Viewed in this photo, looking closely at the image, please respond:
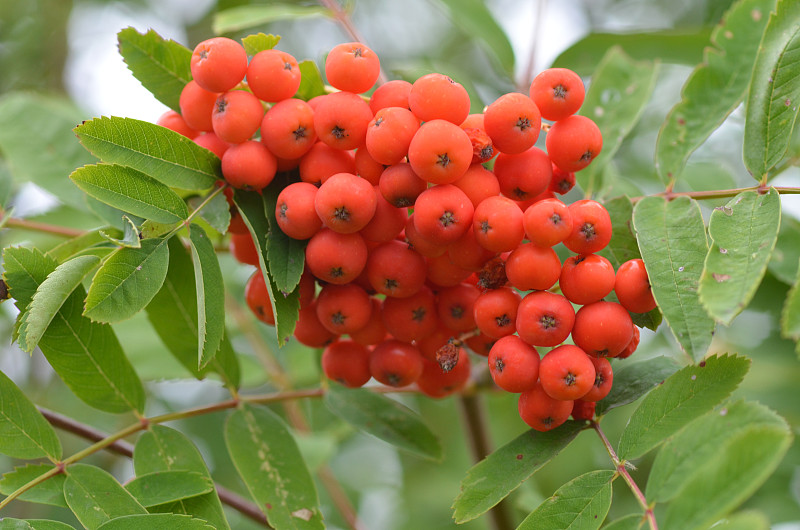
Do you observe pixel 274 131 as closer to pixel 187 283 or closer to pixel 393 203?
pixel 393 203

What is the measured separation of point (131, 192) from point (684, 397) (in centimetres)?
112

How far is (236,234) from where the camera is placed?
1.55 meters

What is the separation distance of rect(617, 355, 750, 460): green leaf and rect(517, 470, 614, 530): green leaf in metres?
0.09

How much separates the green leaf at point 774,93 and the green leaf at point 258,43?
0.97 metres

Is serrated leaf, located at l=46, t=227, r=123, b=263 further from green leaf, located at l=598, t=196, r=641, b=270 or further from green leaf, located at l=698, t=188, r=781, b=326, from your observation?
green leaf, located at l=698, t=188, r=781, b=326

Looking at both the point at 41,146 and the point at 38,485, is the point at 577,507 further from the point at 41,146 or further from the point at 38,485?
the point at 41,146

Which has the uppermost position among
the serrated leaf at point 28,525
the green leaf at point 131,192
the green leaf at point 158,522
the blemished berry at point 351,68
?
the blemished berry at point 351,68

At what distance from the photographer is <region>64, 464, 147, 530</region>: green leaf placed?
4.26 ft

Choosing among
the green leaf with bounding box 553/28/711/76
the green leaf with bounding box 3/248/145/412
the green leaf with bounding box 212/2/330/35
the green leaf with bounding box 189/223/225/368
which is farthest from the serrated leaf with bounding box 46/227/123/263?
the green leaf with bounding box 553/28/711/76

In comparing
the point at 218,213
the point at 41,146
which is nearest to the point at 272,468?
the point at 218,213

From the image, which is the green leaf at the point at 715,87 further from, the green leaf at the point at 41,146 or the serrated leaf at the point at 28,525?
the green leaf at the point at 41,146

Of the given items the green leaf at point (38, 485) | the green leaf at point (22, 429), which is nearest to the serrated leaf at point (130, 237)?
the green leaf at point (22, 429)

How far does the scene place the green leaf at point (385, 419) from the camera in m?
1.79

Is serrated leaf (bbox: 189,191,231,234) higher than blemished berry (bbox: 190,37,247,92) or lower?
lower
